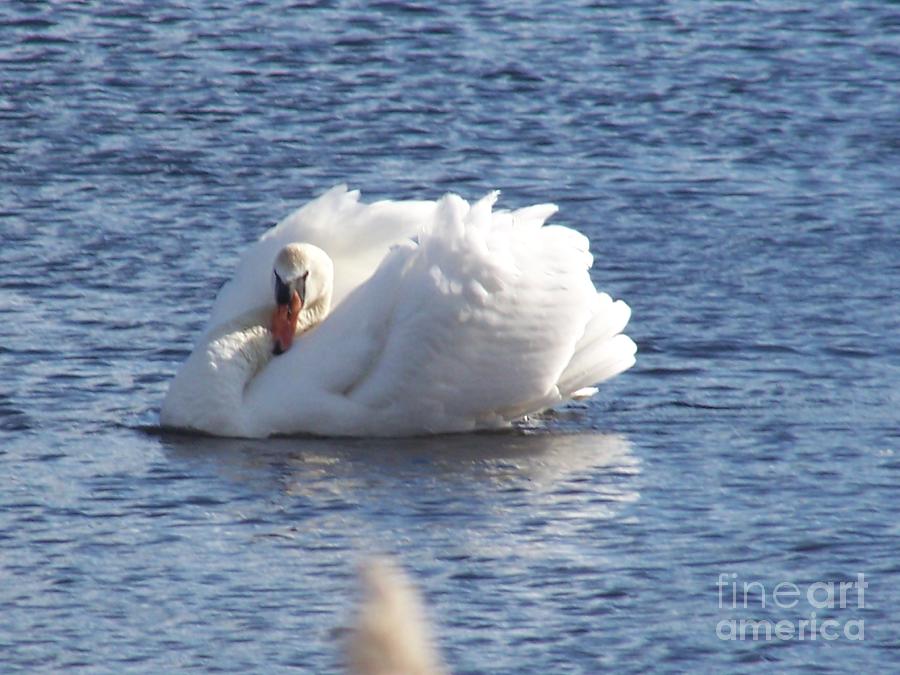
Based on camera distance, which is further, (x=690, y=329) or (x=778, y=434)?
(x=690, y=329)

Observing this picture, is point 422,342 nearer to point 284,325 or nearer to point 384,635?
point 284,325

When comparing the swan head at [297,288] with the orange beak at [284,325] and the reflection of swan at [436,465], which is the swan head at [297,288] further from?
the reflection of swan at [436,465]

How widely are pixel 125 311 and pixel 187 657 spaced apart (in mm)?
4401

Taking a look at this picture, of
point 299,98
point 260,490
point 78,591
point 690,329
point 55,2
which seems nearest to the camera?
point 78,591

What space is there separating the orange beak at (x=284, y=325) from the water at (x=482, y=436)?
2.00 ft

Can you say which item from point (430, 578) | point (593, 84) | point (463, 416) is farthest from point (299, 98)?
point (430, 578)

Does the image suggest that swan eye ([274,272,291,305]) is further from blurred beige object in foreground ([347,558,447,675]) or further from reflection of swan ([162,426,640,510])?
blurred beige object in foreground ([347,558,447,675])

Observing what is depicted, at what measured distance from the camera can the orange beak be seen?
9594 mm

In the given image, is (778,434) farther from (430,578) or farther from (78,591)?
(78,591)

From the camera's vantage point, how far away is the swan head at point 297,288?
31.0 ft

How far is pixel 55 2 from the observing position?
Result: 57.5 ft

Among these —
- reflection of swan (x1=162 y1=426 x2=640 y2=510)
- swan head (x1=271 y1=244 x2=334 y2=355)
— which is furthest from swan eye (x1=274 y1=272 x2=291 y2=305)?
reflection of swan (x1=162 y1=426 x2=640 y2=510)

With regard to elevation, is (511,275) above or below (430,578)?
above

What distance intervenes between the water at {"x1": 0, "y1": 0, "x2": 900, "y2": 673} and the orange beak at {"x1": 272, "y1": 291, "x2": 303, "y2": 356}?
24.0 inches
